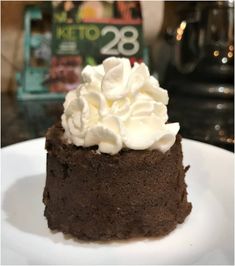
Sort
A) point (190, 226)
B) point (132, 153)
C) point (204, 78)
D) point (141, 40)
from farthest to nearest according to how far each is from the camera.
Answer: point (141, 40) < point (204, 78) < point (190, 226) < point (132, 153)

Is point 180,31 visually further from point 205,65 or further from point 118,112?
point 118,112

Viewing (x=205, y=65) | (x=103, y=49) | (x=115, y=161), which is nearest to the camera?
(x=115, y=161)

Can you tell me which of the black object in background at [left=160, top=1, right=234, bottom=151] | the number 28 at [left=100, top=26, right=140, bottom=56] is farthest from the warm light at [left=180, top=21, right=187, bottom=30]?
the number 28 at [left=100, top=26, right=140, bottom=56]

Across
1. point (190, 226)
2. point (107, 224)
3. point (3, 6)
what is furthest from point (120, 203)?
point (3, 6)

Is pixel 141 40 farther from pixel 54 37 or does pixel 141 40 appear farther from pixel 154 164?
pixel 154 164

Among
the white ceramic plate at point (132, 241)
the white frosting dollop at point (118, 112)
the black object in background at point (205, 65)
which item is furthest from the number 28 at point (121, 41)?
the white frosting dollop at point (118, 112)

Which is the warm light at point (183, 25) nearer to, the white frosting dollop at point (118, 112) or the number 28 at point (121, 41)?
the number 28 at point (121, 41)

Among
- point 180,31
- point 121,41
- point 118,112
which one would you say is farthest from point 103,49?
point 118,112
